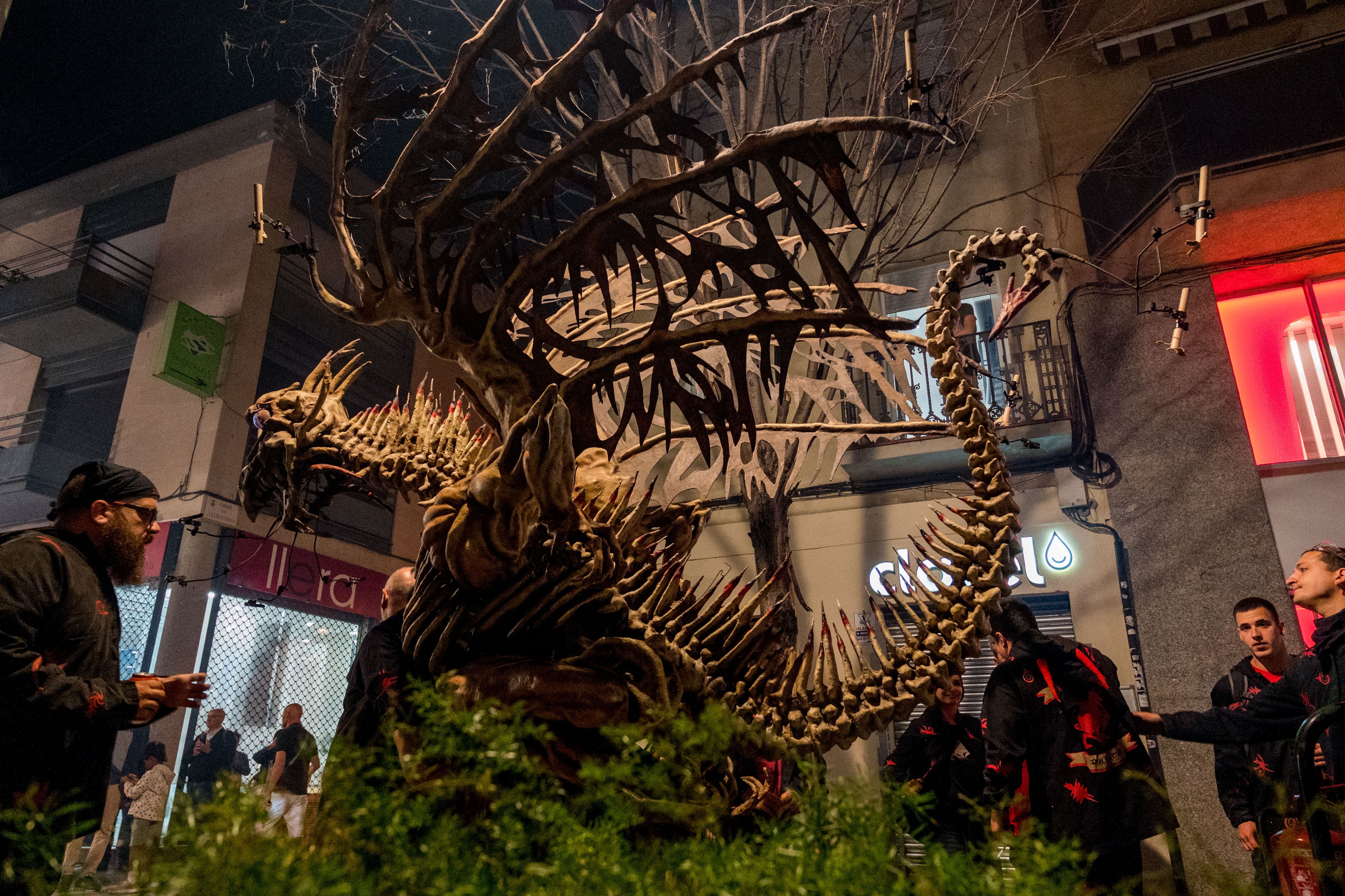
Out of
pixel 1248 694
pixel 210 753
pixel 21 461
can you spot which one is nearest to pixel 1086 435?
pixel 1248 694

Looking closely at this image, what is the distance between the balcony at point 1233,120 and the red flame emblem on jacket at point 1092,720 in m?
4.04

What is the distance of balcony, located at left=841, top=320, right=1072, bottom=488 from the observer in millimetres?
6016

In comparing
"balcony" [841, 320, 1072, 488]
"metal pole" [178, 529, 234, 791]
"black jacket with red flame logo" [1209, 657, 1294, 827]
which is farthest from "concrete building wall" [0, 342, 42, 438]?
"black jacket with red flame logo" [1209, 657, 1294, 827]

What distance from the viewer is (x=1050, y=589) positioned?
224 inches

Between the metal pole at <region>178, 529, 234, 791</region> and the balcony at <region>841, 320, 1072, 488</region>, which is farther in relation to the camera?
the balcony at <region>841, 320, 1072, 488</region>

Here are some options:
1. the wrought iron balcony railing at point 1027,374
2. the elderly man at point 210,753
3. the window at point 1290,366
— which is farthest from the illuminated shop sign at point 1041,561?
the elderly man at point 210,753

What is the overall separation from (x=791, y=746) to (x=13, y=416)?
6.91 metres

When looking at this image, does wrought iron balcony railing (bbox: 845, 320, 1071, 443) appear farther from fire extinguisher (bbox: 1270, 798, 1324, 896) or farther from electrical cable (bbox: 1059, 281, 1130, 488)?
fire extinguisher (bbox: 1270, 798, 1324, 896)

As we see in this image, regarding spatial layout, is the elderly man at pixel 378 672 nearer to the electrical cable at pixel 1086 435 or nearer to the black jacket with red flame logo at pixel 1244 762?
the black jacket with red flame logo at pixel 1244 762

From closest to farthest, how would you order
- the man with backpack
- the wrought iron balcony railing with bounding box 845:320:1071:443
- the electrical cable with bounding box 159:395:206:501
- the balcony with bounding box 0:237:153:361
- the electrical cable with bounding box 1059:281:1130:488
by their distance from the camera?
the man with backpack
the electrical cable with bounding box 159:395:206:501
the electrical cable with bounding box 1059:281:1130:488
the balcony with bounding box 0:237:153:361
the wrought iron balcony railing with bounding box 845:320:1071:443

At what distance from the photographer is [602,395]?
184cm

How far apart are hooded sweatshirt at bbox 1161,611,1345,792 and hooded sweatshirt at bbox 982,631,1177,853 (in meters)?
0.23

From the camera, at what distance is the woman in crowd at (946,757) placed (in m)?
3.05

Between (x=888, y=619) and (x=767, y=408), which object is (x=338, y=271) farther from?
(x=888, y=619)
